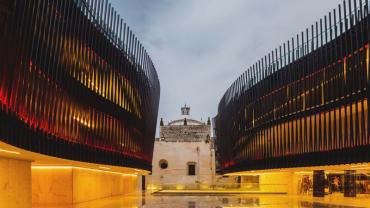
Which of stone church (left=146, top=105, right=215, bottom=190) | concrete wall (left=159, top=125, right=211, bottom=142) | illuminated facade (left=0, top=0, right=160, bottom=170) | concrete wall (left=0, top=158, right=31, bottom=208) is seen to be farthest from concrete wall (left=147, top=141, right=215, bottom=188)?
concrete wall (left=0, top=158, right=31, bottom=208)

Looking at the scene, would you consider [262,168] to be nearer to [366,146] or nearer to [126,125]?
[126,125]

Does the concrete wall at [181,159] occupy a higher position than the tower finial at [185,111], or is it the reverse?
the tower finial at [185,111]

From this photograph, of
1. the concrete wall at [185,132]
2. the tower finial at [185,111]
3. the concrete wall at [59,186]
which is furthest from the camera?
the tower finial at [185,111]

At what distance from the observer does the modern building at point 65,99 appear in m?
16.1

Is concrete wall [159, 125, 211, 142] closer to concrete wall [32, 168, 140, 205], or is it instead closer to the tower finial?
the tower finial

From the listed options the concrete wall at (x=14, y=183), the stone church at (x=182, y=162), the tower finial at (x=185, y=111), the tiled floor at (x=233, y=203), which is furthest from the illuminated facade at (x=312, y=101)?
the tower finial at (x=185, y=111)

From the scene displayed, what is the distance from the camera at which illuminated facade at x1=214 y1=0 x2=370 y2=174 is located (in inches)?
1005

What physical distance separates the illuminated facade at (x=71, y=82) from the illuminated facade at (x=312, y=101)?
896cm

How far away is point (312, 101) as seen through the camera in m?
31.1

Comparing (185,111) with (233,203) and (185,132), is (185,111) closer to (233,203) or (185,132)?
(185,132)

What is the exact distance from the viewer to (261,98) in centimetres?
4009

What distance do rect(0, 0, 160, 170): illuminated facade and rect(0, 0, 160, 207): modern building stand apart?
4cm

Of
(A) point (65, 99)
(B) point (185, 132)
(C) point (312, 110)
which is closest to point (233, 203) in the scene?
(C) point (312, 110)

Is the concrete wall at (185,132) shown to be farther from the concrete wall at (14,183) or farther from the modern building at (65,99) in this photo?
the concrete wall at (14,183)
